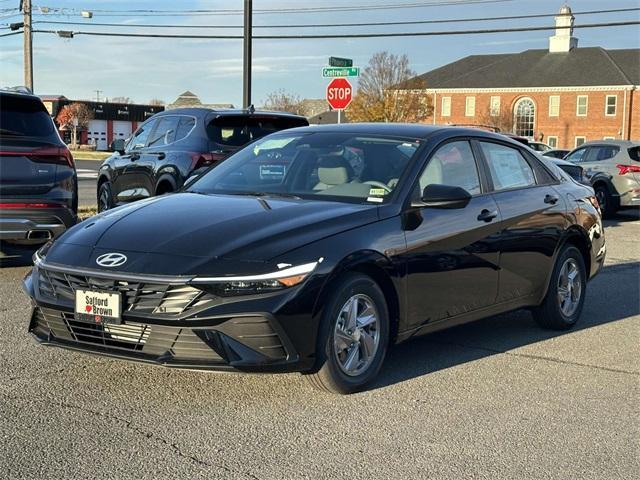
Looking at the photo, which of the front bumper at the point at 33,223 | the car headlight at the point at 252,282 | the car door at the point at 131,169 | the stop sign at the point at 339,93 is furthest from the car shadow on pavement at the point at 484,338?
the stop sign at the point at 339,93

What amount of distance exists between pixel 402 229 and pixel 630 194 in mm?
13762

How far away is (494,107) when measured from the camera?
2896 inches

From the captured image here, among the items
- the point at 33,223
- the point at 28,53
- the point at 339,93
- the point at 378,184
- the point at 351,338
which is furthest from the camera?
the point at 28,53

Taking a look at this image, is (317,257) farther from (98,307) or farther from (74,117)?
(74,117)

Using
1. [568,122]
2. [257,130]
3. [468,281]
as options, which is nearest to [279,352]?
[468,281]

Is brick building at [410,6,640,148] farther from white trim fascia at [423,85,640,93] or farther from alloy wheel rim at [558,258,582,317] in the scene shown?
alloy wheel rim at [558,258,582,317]

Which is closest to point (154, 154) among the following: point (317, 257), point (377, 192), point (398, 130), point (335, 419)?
point (398, 130)

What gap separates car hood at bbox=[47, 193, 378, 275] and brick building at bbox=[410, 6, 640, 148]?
6692 centimetres

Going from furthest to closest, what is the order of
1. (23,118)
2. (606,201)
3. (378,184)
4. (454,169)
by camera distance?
(606,201), (23,118), (454,169), (378,184)

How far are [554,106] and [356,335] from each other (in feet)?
232

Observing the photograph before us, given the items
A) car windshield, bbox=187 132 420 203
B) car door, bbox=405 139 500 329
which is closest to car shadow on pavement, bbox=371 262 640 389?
car door, bbox=405 139 500 329

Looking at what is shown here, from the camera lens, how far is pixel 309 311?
14.5 feet

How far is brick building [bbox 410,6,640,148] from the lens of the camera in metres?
68.4

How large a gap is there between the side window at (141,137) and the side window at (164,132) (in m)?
0.17
